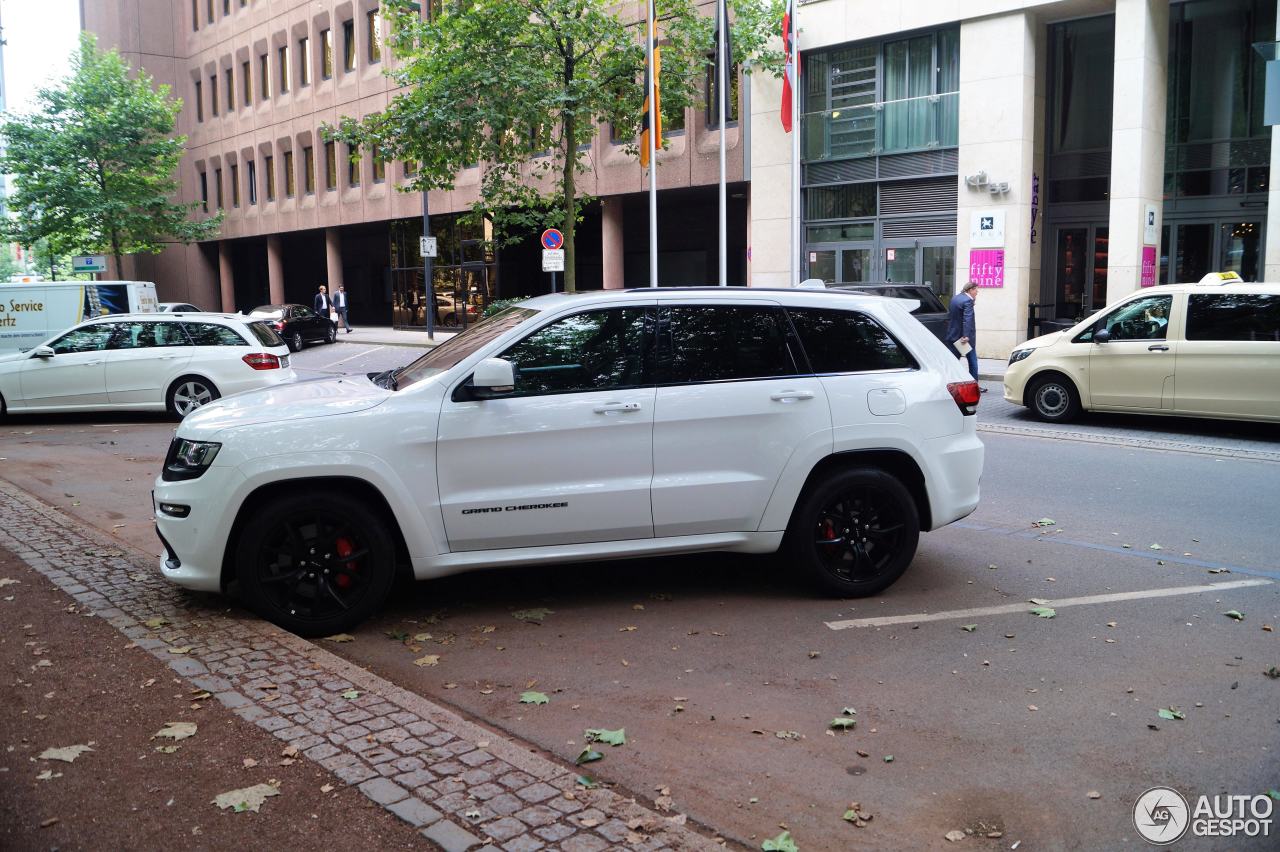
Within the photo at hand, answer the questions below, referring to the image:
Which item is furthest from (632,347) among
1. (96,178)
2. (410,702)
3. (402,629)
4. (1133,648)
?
(96,178)

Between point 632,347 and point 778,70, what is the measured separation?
22.7 m

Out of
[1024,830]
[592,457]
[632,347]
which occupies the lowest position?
[1024,830]

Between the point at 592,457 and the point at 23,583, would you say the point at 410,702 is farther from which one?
the point at 23,583

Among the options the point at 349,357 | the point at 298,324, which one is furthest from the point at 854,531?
the point at 298,324

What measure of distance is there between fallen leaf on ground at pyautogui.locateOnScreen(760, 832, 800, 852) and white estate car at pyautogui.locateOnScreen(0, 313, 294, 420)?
1327 centimetres

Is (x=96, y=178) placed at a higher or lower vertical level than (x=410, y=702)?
higher

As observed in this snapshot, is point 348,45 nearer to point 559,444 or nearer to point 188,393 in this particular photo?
point 188,393

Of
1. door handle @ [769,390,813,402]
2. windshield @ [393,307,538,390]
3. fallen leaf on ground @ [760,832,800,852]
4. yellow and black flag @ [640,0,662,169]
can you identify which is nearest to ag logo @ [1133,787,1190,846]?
fallen leaf on ground @ [760,832,800,852]

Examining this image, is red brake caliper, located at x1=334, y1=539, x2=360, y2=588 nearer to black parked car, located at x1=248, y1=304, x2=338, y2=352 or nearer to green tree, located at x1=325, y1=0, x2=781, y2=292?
green tree, located at x1=325, y1=0, x2=781, y2=292

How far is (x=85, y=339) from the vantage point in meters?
15.5

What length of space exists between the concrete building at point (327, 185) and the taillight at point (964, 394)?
2171cm

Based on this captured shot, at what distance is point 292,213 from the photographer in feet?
156

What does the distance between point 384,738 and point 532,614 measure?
76.7 inches

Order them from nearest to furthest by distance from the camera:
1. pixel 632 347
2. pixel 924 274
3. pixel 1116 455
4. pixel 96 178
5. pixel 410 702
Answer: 1. pixel 410 702
2. pixel 632 347
3. pixel 1116 455
4. pixel 924 274
5. pixel 96 178
